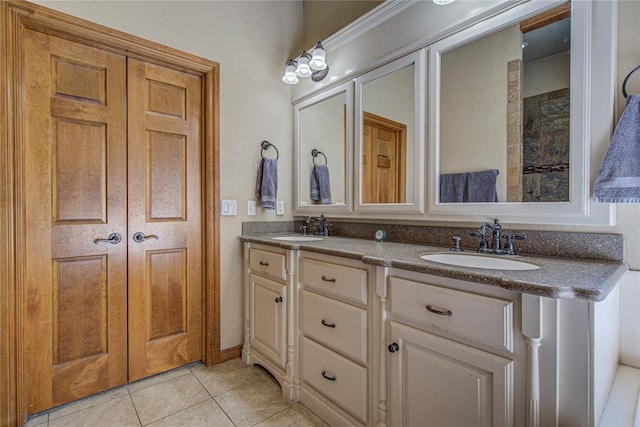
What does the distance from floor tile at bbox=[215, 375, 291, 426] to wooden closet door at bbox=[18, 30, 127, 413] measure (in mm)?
688

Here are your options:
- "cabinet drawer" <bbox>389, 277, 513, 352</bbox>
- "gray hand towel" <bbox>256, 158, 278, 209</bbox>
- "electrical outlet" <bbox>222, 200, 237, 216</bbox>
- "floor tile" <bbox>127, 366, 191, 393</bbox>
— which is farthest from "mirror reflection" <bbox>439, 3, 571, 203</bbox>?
"floor tile" <bbox>127, 366, 191, 393</bbox>

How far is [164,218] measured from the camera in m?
1.98

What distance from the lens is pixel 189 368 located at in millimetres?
2070

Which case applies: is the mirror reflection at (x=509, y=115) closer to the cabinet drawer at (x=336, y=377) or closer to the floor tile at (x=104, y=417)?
the cabinet drawer at (x=336, y=377)

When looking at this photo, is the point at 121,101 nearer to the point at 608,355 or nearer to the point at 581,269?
the point at 581,269

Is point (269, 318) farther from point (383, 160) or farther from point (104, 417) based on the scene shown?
point (383, 160)

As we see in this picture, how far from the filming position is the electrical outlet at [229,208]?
84.3 inches

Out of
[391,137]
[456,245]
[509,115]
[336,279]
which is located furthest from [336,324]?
[509,115]

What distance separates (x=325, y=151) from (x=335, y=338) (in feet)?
4.42

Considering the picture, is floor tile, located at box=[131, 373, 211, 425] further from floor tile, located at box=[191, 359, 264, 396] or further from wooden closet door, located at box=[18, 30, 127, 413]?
wooden closet door, located at box=[18, 30, 127, 413]

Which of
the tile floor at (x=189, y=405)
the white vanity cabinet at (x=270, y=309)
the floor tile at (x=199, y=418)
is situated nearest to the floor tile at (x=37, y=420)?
the tile floor at (x=189, y=405)

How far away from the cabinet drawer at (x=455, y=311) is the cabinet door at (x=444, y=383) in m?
0.05

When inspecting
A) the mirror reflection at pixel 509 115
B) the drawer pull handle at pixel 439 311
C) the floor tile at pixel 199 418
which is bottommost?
the floor tile at pixel 199 418

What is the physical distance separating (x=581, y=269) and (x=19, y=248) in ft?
7.78
